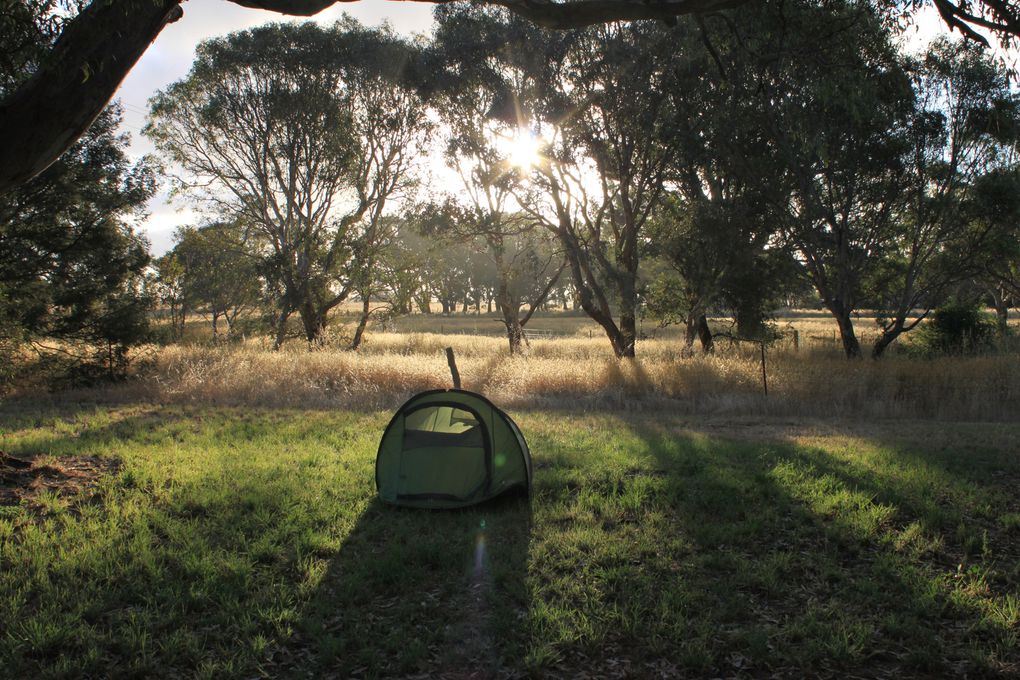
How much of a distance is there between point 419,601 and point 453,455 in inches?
82.2

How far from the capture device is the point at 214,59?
2464cm

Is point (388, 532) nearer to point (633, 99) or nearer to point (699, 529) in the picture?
point (699, 529)

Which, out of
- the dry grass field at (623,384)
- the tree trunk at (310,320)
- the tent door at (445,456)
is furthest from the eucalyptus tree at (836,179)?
the tree trunk at (310,320)

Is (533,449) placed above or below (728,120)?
below

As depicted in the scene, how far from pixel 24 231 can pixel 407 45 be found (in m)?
15.4

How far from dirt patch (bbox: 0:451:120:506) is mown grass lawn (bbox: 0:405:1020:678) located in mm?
221

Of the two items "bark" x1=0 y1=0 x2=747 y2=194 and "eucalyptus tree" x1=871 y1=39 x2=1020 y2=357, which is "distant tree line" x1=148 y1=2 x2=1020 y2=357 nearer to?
"eucalyptus tree" x1=871 y1=39 x2=1020 y2=357

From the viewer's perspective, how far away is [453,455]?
6.63m

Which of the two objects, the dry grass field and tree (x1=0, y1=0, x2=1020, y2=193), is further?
the dry grass field

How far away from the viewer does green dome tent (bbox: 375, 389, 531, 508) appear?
6.50 metres

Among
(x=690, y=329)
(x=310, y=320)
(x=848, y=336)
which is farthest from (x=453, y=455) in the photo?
(x=310, y=320)

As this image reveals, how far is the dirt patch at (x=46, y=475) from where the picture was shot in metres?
6.48

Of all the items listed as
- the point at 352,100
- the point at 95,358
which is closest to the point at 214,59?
the point at 352,100

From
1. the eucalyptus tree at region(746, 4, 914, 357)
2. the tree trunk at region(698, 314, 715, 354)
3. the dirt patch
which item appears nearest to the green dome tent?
the dirt patch
